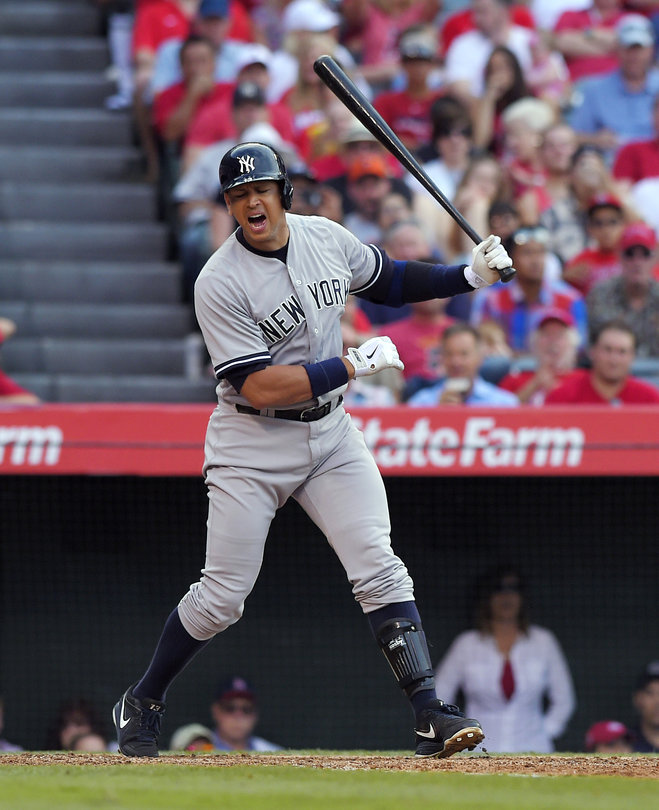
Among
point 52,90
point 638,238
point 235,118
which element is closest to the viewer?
point 638,238

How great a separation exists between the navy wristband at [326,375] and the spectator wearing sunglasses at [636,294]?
3469 millimetres

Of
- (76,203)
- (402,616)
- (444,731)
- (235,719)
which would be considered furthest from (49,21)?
(444,731)

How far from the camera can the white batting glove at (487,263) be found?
14.0ft

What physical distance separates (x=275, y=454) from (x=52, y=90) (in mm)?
5764

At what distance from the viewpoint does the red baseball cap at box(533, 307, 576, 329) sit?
6.74 metres

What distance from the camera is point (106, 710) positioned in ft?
22.4

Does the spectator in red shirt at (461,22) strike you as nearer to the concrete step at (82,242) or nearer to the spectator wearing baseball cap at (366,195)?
the spectator wearing baseball cap at (366,195)

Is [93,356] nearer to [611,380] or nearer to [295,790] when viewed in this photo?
[611,380]

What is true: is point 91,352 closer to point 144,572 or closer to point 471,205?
point 144,572

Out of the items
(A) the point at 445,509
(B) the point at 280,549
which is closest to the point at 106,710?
(B) the point at 280,549

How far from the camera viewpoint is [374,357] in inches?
163

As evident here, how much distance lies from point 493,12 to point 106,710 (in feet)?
16.2

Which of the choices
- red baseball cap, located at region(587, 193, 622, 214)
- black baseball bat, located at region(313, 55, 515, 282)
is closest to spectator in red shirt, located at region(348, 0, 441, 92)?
red baseball cap, located at region(587, 193, 622, 214)

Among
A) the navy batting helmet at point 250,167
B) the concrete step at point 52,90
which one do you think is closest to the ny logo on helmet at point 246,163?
the navy batting helmet at point 250,167
